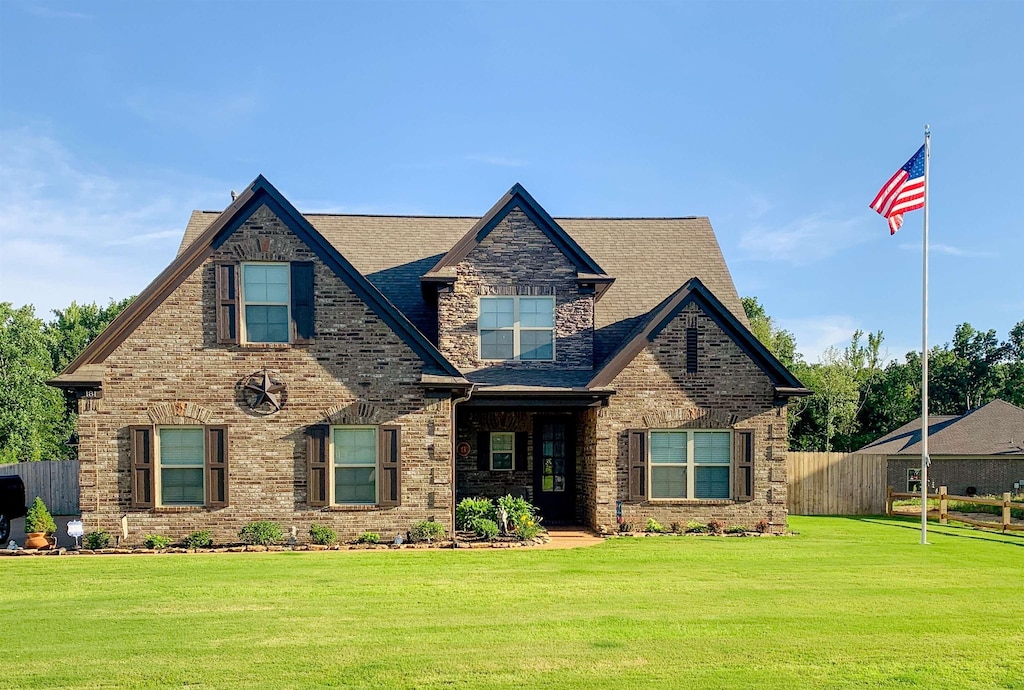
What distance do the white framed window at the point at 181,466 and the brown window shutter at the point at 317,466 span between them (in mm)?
2031

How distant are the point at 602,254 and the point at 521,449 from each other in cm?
578

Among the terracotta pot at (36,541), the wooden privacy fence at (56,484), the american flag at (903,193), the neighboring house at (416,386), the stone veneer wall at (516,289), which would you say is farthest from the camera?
the wooden privacy fence at (56,484)

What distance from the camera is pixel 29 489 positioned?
25.6 metres

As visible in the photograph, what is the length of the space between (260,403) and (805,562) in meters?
10.2

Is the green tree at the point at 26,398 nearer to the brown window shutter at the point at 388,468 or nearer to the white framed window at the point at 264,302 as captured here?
the white framed window at the point at 264,302

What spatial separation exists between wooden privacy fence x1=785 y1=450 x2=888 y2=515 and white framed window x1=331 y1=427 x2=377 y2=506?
41.7ft

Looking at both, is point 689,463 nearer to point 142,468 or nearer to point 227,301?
point 227,301

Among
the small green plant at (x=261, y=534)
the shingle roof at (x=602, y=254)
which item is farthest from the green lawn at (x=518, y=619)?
the shingle roof at (x=602, y=254)

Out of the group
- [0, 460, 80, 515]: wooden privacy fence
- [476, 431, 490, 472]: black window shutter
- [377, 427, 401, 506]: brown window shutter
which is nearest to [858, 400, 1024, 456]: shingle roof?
[476, 431, 490, 472]: black window shutter

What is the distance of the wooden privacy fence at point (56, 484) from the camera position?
25391 millimetres

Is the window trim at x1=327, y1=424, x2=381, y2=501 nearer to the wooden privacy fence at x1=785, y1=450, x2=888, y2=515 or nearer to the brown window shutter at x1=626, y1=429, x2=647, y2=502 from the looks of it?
the brown window shutter at x1=626, y1=429, x2=647, y2=502

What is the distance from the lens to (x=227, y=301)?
15430 millimetres

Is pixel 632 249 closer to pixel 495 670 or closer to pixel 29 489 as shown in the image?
pixel 495 670

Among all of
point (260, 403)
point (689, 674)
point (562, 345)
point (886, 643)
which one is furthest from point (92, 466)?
point (886, 643)
